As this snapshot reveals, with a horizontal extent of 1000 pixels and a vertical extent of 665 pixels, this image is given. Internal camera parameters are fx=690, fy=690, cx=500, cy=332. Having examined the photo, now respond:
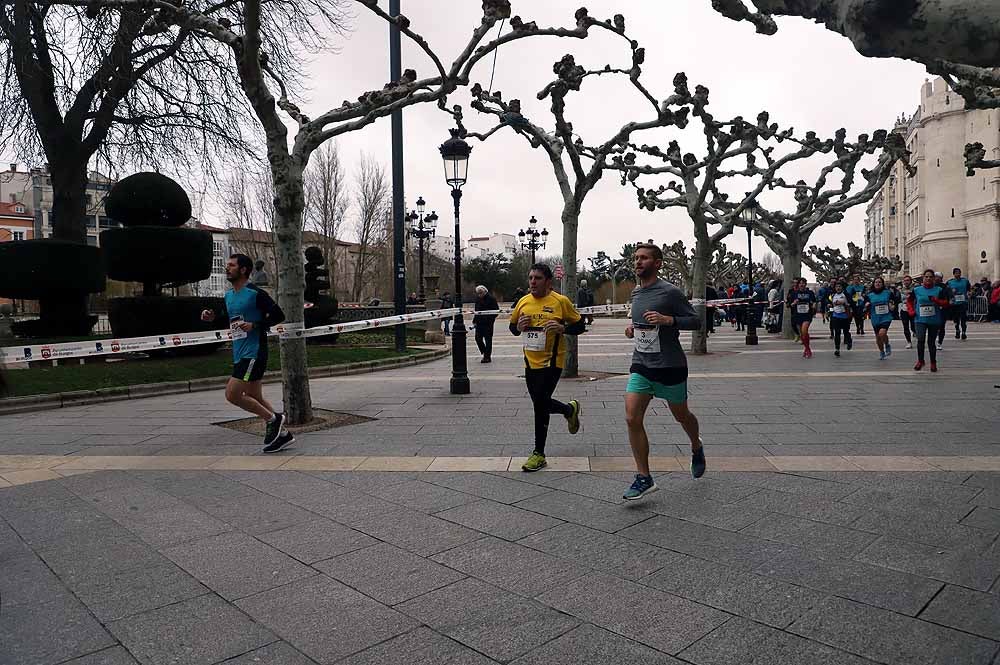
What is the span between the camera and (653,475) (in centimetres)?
541

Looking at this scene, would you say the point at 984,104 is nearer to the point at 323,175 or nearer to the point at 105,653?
the point at 105,653

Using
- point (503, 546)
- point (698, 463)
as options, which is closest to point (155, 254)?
point (698, 463)

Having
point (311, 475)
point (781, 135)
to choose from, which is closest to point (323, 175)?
point (781, 135)

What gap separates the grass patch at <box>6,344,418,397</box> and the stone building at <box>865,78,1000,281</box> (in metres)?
55.3

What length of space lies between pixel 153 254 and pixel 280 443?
32.9ft

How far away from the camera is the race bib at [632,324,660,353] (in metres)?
4.91

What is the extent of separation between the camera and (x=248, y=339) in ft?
21.5

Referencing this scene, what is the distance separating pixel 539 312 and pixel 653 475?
63.2 inches

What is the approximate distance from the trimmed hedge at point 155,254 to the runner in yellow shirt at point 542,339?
11.6 metres

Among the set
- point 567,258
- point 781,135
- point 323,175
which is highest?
point 323,175

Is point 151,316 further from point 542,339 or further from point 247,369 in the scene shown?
point 542,339

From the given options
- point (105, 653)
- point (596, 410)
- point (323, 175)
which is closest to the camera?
point (105, 653)

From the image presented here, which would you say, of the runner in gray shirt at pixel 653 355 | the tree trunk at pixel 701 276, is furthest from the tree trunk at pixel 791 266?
the runner in gray shirt at pixel 653 355

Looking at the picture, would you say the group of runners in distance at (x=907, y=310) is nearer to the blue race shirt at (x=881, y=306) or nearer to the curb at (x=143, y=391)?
the blue race shirt at (x=881, y=306)
